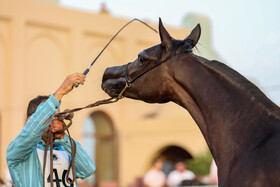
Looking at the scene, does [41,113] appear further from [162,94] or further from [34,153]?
[162,94]

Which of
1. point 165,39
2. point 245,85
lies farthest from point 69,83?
point 245,85

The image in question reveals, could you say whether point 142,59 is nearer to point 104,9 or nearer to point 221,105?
point 221,105

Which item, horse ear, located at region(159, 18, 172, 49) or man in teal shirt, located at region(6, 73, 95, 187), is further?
horse ear, located at region(159, 18, 172, 49)

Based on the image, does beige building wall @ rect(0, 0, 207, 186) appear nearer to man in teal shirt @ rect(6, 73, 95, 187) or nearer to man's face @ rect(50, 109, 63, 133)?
man in teal shirt @ rect(6, 73, 95, 187)

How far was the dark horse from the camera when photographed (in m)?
3.31

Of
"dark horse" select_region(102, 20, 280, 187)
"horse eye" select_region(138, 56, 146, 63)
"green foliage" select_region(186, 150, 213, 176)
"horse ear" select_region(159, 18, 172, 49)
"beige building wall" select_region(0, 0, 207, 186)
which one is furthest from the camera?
"beige building wall" select_region(0, 0, 207, 186)

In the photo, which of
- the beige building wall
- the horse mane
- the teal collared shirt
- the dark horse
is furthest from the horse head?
the beige building wall

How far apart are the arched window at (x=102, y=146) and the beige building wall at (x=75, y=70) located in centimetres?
45

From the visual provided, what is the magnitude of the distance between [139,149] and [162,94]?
19.7m

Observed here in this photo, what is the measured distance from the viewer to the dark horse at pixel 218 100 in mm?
3311

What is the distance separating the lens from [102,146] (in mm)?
24594

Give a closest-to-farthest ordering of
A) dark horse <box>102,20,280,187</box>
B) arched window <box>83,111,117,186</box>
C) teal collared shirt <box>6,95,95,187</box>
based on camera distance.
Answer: dark horse <box>102,20,280,187</box> → teal collared shirt <box>6,95,95,187</box> → arched window <box>83,111,117,186</box>

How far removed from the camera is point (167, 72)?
4012 mm

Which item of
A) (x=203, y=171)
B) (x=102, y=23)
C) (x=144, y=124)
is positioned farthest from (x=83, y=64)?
(x=203, y=171)
